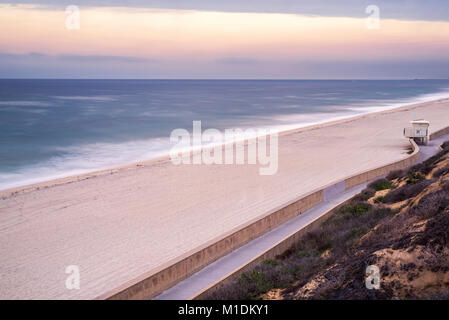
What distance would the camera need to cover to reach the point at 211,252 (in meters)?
8.58

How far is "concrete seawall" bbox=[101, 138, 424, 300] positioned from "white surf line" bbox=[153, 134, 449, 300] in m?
0.09

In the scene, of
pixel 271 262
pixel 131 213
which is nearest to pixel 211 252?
pixel 271 262

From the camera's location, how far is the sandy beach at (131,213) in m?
9.78

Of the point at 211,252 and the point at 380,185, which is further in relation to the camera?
the point at 380,185

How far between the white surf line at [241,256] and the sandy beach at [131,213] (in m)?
1.79

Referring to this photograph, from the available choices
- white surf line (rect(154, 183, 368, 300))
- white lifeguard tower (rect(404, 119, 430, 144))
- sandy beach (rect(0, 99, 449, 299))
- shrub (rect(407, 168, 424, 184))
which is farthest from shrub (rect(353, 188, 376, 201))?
white lifeguard tower (rect(404, 119, 430, 144))

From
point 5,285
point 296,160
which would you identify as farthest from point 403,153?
point 5,285

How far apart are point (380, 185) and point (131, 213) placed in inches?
287

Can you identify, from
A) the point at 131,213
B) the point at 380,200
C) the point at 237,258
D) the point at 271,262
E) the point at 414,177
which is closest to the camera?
the point at 271,262

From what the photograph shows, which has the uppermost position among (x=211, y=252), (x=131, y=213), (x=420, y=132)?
(x=420, y=132)

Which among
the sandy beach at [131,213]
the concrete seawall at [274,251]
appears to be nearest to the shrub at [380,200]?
the concrete seawall at [274,251]

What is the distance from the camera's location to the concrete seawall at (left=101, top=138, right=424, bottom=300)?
7.11 m

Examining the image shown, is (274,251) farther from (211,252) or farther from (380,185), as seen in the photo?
(380,185)

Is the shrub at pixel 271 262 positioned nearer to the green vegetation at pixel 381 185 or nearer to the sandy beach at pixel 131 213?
the sandy beach at pixel 131 213
